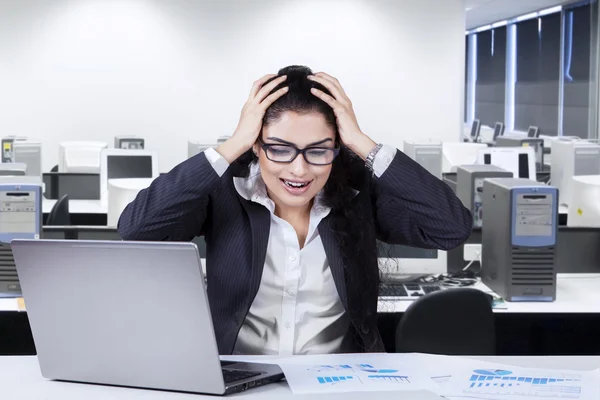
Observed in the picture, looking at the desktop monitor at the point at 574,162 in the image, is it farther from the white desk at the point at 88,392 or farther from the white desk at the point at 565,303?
the white desk at the point at 88,392

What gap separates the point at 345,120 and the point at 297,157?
167 millimetres

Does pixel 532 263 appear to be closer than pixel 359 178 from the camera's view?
No

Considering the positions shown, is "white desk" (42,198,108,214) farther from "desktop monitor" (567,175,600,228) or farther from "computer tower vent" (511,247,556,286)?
"computer tower vent" (511,247,556,286)

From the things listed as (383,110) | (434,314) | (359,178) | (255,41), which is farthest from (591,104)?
(359,178)

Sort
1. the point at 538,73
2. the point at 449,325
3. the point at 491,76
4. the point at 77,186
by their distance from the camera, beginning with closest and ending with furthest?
the point at 449,325 → the point at 77,186 → the point at 538,73 → the point at 491,76

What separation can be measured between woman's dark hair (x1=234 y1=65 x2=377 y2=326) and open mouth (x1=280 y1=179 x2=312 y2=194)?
0.15 metres

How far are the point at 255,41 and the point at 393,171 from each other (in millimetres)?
8525

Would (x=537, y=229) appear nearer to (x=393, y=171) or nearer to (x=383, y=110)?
(x=393, y=171)

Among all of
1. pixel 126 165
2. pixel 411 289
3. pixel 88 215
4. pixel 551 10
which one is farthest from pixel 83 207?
A: pixel 551 10

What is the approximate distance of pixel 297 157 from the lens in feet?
6.73

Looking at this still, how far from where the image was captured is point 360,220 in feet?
7.32

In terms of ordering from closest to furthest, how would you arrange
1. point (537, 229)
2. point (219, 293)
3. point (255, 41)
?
point (219, 293), point (537, 229), point (255, 41)

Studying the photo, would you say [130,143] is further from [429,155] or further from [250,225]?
[250,225]

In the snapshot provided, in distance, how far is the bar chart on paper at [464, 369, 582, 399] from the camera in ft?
5.68
